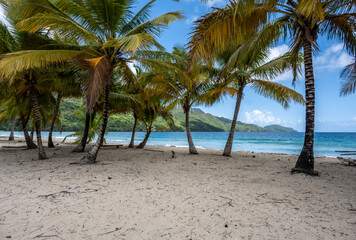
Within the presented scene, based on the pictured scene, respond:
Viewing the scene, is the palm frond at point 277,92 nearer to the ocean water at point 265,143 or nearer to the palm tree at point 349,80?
the palm tree at point 349,80

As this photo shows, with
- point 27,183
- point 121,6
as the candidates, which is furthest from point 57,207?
point 121,6

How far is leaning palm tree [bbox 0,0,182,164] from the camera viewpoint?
4.75m

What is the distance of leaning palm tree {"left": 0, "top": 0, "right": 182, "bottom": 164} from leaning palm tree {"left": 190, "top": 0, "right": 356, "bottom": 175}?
181 centimetres

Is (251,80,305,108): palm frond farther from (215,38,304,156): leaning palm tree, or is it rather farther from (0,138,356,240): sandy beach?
(0,138,356,240): sandy beach

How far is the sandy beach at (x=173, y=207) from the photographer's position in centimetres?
228

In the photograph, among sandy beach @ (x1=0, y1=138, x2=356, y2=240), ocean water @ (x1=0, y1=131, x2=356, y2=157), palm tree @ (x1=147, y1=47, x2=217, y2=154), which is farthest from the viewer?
ocean water @ (x1=0, y1=131, x2=356, y2=157)

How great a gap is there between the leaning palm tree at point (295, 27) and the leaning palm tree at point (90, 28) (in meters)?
1.81

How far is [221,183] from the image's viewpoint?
4238 millimetres

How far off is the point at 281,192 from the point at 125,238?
307cm

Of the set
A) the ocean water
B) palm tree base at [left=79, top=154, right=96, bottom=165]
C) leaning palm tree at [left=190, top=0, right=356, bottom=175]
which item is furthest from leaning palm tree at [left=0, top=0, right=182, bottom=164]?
the ocean water

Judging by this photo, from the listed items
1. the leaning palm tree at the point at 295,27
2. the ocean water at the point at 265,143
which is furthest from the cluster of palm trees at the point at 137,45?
the ocean water at the point at 265,143

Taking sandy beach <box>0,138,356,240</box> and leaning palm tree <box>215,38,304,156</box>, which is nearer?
sandy beach <box>0,138,356,240</box>

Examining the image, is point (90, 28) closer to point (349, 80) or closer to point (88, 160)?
point (88, 160)

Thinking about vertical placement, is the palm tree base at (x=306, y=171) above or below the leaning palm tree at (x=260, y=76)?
below
